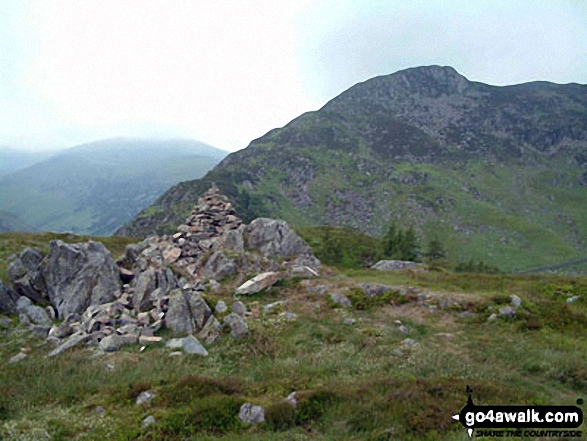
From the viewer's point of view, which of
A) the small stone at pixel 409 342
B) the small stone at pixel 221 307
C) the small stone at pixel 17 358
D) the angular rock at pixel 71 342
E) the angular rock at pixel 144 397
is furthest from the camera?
the small stone at pixel 221 307

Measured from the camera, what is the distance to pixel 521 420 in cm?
1092

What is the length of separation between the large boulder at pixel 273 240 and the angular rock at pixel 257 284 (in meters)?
11.8

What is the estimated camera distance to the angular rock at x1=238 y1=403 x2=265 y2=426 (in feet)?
37.5

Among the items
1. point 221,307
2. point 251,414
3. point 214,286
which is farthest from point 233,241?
point 251,414

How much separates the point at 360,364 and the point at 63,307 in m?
23.6

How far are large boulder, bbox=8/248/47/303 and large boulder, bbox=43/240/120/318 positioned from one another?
681 millimetres

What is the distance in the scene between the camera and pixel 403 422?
1089cm

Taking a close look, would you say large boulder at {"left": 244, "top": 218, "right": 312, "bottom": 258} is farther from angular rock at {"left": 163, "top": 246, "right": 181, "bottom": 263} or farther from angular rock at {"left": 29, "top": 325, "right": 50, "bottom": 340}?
angular rock at {"left": 29, "top": 325, "right": 50, "bottom": 340}

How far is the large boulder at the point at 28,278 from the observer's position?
28250 mm

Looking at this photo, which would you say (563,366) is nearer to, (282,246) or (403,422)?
(403,422)

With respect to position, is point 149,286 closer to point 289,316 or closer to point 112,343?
point 112,343

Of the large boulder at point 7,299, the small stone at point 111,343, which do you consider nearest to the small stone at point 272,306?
the small stone at point 111,343

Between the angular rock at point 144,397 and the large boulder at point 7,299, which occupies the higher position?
the large boulder at point 7,299

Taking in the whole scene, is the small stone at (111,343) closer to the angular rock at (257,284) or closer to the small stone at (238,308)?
the small stone at (238,308)
